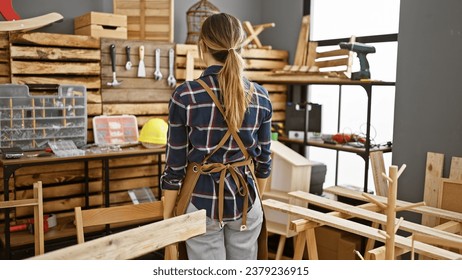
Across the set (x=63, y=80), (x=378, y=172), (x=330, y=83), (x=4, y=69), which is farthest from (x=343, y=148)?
(x=4, y=69)

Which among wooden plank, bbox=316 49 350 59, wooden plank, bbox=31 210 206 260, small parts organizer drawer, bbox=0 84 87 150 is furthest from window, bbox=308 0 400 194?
wooden plank, bbox=31 210 206 260

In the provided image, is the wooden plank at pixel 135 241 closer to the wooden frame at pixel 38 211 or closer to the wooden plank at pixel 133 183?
the wooden frame at pixel 38 211

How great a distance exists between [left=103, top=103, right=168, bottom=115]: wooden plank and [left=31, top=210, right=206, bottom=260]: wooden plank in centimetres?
252

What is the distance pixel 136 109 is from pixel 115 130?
254 mm

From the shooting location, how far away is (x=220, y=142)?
5.59 feet

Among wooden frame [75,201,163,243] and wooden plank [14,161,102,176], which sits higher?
wooden frame [75,201,163,243]

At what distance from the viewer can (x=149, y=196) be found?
3.79 meters

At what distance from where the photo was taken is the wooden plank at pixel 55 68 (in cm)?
333

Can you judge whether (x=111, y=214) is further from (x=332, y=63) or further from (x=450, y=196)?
(x=332, y=63)

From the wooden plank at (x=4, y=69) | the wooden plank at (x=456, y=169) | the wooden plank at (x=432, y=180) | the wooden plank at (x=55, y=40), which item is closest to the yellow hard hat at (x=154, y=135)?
the wooden plank at (x=55, y=40)

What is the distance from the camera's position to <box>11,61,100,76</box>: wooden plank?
10.9ft

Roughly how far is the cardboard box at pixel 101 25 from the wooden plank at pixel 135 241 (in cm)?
253

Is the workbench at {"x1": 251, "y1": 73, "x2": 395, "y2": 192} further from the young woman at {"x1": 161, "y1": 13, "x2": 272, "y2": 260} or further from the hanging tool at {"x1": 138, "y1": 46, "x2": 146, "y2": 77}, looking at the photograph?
the young woman at {"x1": 161, "y1": 13, "x2": 272, "y2": 260}
